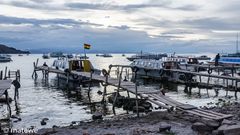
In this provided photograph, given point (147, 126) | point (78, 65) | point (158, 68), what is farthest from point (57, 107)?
point (158, 68)

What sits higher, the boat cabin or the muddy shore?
the boat cabin

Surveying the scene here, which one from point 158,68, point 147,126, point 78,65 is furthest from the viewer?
point 158,68

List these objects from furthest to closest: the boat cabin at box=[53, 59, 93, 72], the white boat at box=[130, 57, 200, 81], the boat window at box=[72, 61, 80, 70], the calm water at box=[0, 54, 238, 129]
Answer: the white boat at box=[130, 57, 200, 81] < the boat window at box=[72, 61, 80, 70] < the boat cabin at box=[53, 59, 93, 72] < the calm water at box=[0, 54, 238, 129]

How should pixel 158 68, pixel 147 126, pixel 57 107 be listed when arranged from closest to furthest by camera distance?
pixel 147 126
pixel 57 107
pixel 158 68

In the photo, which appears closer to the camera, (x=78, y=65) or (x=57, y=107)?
(x=57, y=107)

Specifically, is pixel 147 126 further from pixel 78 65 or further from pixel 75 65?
pixel 75 65

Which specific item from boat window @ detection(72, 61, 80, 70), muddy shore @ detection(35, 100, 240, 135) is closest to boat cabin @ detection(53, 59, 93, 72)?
boat window @ detection(72, 61, 80, 70)

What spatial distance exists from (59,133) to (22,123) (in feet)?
20.0

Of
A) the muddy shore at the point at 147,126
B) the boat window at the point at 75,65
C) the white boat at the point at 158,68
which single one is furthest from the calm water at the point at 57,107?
the boat window at the point at 75,65

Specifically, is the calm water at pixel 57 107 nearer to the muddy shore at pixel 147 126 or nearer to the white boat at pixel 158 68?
the muddy shore at pixel 147 126

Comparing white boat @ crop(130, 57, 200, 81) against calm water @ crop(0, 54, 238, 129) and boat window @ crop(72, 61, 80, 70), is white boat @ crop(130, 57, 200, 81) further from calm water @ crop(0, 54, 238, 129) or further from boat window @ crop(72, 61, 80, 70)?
boat window @ crop(72, 61, 80, 70)

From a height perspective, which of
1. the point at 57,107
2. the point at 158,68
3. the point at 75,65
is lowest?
the point at 57,107

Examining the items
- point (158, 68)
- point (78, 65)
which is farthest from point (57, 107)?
point (158, 68)

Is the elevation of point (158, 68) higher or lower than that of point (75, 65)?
lower
